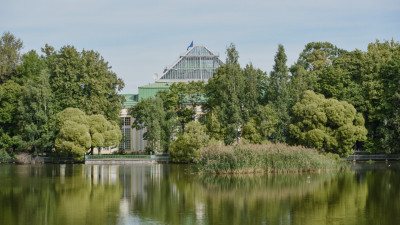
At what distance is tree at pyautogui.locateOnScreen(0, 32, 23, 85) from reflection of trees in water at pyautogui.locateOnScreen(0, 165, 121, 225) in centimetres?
3256

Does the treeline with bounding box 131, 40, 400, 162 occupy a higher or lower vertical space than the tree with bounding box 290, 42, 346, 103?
lower

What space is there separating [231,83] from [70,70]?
18.4 metres

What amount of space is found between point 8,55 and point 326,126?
126ft

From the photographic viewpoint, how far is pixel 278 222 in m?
17.6

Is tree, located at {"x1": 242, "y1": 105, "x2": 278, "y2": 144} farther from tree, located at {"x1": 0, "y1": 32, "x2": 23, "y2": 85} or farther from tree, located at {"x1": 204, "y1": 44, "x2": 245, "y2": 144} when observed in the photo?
tree, located at {"x1": 0, "y1": 32, "x2": 23, "y2": 85}

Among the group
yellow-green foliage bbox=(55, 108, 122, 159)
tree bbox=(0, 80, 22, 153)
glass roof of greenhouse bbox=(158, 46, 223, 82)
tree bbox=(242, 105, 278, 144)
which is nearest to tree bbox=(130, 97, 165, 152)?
yellow-green foliage bbox=(55, 108, 122, 159)

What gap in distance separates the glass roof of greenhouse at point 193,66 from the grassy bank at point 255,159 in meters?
44.1

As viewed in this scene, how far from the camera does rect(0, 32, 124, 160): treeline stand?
54.4 meters

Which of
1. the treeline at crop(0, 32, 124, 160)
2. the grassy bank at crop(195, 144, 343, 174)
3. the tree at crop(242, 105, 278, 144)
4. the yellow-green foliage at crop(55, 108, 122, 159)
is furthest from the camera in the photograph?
the treeline at crop(0, 32, 124, 160)

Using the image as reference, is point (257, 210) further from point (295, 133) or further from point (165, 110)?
point (165, 110)

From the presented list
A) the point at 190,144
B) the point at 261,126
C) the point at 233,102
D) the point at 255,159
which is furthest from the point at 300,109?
the point at 255,159

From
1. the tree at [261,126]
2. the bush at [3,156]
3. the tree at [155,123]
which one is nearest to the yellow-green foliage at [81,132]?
the tree at [155,123]

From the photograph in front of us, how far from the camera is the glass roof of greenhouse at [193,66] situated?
3150 inches

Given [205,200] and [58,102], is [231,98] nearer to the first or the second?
[58,102]
